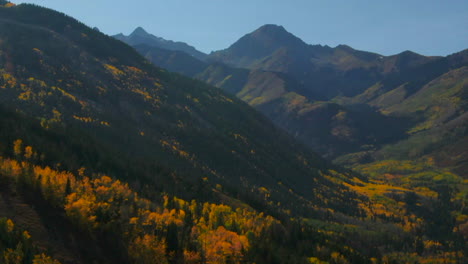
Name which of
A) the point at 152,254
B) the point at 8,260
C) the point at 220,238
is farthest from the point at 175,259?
the point at 8,260

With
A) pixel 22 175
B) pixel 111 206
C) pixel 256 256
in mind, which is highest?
pixel 22 175

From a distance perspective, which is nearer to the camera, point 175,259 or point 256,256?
point 175,259

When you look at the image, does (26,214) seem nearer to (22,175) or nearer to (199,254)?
(22,175)

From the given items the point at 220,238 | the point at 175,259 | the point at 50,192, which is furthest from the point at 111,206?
the point at 220,238

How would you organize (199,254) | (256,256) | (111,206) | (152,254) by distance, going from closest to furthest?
(152,254) < (199,254) < (111,206) < (256,256)

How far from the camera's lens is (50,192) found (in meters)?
146

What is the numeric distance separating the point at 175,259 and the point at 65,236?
3893 centimetres

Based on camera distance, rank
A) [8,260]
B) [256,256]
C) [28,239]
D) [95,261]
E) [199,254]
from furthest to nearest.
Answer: [256,256]
[199,254]
[95,261]
[28,239]
[8,260]

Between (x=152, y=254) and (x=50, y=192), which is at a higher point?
(x=50, y=192)

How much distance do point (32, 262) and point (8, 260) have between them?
5.49 m

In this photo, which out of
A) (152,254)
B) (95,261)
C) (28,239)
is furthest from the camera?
(152,254)

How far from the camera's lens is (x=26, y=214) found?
414 feet

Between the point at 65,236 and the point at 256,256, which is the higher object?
the point at 65,236

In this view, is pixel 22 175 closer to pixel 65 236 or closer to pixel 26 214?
pixel 26 214
